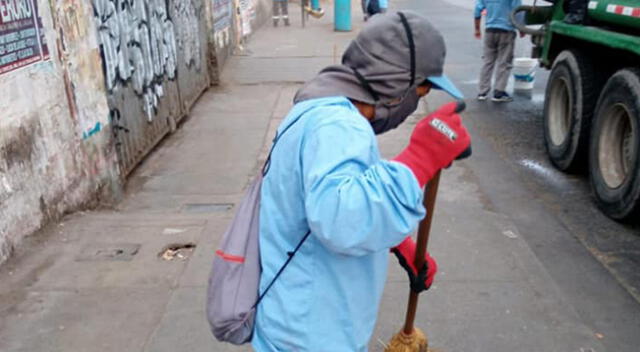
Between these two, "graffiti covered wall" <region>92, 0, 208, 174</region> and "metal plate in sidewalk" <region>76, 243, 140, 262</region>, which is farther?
"graffiti covered wall" <region>92, 0, 208, 174</region>

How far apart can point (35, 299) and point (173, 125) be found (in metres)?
4.19

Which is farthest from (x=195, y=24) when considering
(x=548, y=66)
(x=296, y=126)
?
(x=296, y=126)

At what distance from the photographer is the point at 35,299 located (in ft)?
11.3

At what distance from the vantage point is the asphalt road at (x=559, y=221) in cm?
354

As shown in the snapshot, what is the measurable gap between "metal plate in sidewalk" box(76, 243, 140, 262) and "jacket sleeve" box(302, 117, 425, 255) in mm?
2858

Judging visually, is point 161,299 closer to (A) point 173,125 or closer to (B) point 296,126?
(B) point 296,126

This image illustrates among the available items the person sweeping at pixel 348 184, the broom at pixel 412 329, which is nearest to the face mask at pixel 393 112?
the person sweeping at pixel 348 184

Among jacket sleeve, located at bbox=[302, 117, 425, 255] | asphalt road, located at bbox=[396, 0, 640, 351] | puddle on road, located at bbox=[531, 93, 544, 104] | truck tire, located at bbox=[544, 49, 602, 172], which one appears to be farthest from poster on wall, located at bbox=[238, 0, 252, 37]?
A: jacket sleeve, located at bbox=[302, 117, 425, 255]

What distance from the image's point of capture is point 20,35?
3.86 m

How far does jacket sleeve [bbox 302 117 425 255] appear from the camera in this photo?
1422mm

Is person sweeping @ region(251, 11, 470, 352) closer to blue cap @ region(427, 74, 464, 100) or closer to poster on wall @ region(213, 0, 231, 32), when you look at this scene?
blue cap @ region(427, 74, 464, 100)

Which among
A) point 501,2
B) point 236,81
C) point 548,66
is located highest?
point 501,2

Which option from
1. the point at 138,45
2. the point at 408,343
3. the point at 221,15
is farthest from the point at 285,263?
the point at 221,15

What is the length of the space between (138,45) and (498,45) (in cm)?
499
